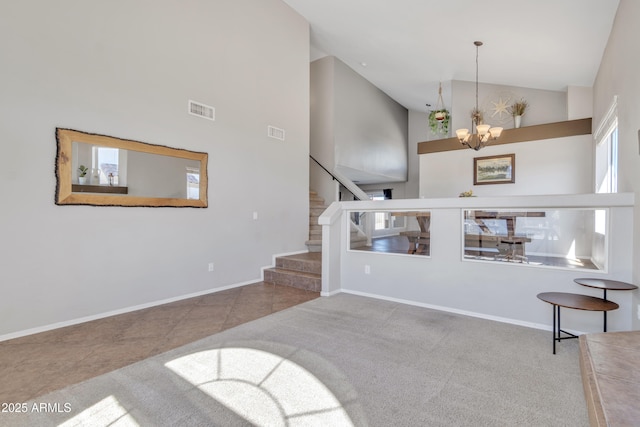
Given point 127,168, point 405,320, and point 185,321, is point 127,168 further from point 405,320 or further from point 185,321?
point 405,320

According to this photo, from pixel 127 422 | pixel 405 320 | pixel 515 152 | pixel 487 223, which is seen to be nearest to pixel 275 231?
pixel 405 320

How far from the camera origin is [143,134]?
3969 mm

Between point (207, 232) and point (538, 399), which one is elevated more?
point (207, 232)

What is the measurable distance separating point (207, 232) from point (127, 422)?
309 cm

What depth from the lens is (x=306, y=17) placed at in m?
6.35

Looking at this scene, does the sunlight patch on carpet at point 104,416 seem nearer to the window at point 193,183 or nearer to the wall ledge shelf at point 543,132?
the window at point 193,183

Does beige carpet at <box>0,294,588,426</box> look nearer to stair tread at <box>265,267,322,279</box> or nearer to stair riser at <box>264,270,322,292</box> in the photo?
stair riser at <box>264,270,322,292</box>

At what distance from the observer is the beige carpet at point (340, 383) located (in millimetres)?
1888

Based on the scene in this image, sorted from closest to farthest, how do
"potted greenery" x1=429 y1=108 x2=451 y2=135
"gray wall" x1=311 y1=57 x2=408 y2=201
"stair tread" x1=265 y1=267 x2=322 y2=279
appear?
"stair tread" x1=265 y1=267 x2=322 y2=279 < "potted greenery" x1=429 y1=108 x2=451 y2=135 < "gray wall" x1=311 y1=57 x2=408 y2=201

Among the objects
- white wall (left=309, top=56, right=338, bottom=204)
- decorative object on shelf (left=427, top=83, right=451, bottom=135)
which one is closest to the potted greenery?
decorative object on shelf (left=427, top=83, right=451, bottom=135)

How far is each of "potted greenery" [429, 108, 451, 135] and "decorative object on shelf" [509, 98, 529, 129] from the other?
5.00 feet

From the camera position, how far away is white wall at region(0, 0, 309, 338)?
10.1 ft

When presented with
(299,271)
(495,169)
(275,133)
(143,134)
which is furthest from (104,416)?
(495,169)

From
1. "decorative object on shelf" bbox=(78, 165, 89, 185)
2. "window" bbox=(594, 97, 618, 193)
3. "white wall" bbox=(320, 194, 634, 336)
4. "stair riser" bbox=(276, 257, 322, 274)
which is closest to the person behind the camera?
"white wall" bbox=(320, 194, 634, 336)
